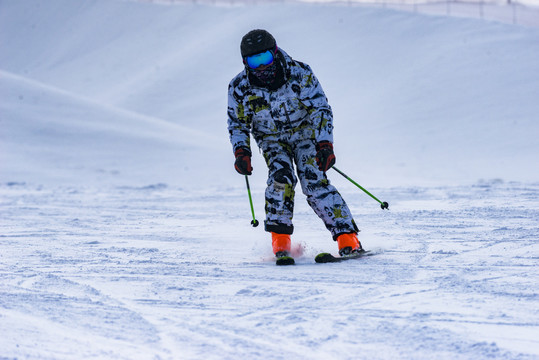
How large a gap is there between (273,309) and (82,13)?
49.9 metres

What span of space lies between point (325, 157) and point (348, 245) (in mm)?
587

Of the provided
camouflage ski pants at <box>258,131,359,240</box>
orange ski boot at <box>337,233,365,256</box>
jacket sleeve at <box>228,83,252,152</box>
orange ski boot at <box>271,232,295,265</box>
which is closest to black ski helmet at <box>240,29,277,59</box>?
jacket sleeve at <box>228,83,252,152</box>

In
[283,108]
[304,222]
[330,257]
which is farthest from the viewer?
[304,222]

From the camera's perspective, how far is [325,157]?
4379 mm

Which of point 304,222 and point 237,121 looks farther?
point 304,222

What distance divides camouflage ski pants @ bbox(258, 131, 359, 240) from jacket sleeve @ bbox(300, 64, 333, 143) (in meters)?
0.12

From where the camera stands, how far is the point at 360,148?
20.6 meters

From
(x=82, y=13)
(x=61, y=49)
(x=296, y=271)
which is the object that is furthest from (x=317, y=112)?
(x=82, y=13)

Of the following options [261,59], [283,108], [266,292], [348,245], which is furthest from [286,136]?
[266,292]

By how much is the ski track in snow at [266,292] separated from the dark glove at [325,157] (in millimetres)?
608

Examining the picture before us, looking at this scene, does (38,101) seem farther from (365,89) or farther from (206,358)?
(206,358)

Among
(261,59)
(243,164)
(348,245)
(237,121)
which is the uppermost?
(261,59)

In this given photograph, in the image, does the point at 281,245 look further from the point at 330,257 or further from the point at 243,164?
the point at 243,164

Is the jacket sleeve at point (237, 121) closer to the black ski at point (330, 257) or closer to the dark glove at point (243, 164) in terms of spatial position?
the dark glove at point (243, 164)
